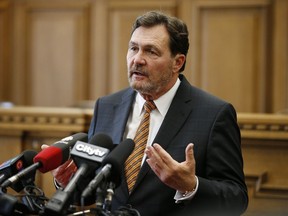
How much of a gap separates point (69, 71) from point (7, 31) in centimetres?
79

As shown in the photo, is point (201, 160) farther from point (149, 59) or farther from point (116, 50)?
point (116, 50)

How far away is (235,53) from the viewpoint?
4562 mm

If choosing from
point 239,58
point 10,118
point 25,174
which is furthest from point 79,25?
point 25,174

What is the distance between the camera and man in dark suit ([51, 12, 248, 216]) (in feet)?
6.21

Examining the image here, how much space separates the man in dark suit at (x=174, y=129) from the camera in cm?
189

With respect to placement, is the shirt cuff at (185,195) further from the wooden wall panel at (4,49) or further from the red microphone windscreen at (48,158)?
the wooden wall panel at (4,49)

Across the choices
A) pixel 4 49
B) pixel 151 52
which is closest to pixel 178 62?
pixel 151 52

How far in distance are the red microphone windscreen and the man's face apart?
1.99ft

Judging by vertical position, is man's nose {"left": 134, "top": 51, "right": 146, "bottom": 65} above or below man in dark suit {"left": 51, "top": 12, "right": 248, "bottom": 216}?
above

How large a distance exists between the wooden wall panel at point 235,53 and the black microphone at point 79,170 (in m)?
3.26

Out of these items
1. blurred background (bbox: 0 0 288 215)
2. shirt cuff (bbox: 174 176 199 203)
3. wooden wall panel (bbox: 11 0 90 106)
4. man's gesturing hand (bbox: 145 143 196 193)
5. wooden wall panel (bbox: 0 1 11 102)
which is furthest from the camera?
wooden wall panel (bbox: 0 1 11 102)

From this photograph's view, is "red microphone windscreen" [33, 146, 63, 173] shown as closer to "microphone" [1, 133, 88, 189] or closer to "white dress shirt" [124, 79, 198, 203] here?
"microphone" [1, 133, 88, 189]

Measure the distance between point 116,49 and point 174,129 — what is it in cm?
299

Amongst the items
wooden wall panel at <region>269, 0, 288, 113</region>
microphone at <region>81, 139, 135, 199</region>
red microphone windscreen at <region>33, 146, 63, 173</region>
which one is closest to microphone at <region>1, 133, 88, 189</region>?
red microphone windscreen at <region>33, 146, 63, 173</region>
